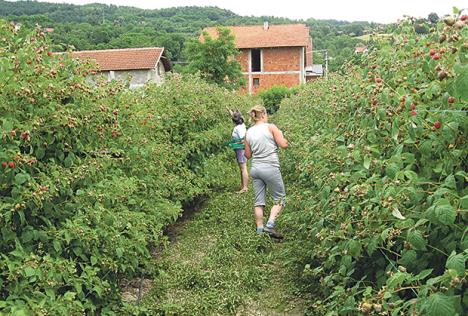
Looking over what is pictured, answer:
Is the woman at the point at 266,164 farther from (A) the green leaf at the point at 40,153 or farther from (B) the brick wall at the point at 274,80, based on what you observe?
(B) the brick wall at the point at 274,80

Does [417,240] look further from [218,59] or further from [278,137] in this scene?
[218,59]

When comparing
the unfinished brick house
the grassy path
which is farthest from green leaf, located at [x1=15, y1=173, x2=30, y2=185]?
the unfinished brick house

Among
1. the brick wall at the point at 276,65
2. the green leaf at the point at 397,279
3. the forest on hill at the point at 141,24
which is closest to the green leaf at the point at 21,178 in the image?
the green leaf at the point at 397,279

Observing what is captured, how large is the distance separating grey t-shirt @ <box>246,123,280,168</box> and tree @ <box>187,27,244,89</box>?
85.0ft

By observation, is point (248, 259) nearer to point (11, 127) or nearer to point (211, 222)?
point (211, 222)

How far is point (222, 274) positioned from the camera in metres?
5.21

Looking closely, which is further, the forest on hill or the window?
the forest on hill

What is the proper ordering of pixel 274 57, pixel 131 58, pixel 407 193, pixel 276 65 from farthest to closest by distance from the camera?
pixel 274 57 < pixel 276 65 < pixel 131 58 < pixel 407 193

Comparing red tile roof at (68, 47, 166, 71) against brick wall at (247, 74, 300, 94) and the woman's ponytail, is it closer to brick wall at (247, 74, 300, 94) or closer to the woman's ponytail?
brick wall at (247, 74, 300, 94)

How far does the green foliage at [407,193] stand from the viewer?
2.22 m

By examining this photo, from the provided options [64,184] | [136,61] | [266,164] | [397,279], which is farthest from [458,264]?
[136,61]

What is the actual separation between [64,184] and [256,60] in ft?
145

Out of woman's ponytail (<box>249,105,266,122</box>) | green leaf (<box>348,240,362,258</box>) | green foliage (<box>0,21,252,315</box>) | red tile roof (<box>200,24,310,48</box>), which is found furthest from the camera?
red tile roof (<box>200,24,310,48</box>)

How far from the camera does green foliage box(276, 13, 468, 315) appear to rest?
2.22 metres
